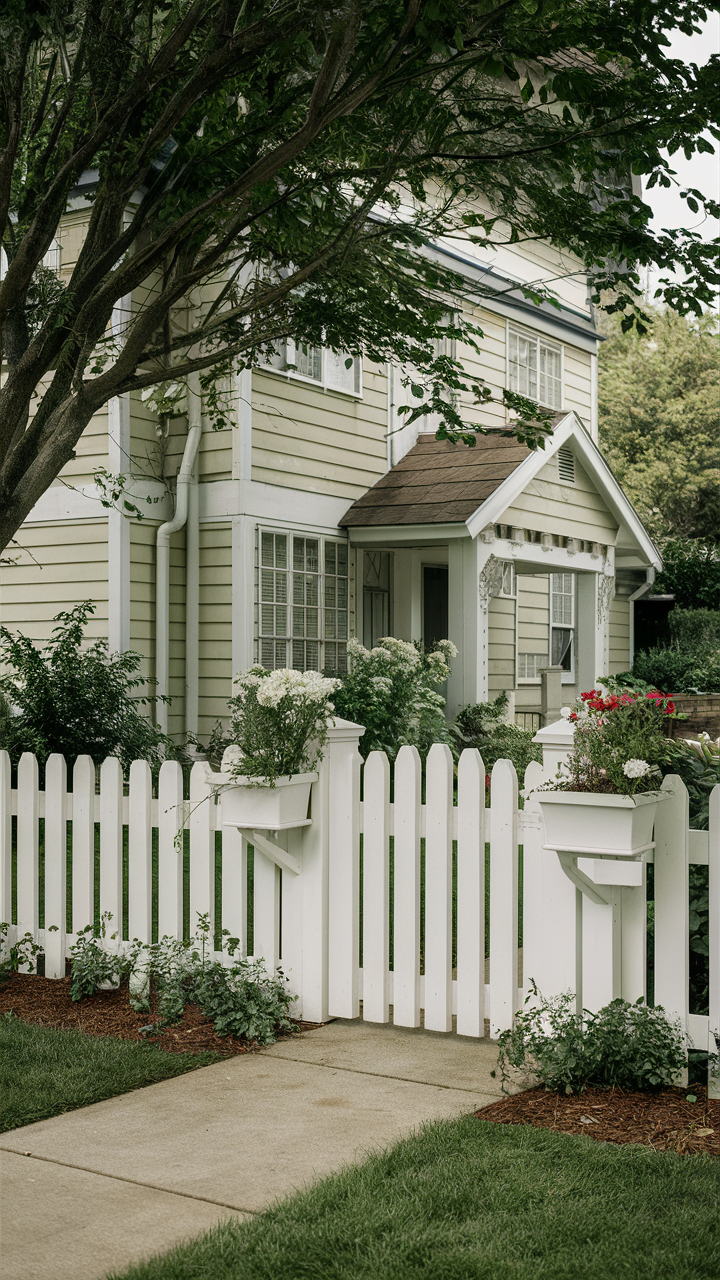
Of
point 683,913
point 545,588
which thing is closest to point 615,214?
point 683,913

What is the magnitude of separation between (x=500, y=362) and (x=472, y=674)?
5.90 metres

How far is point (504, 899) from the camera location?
15.7 feet

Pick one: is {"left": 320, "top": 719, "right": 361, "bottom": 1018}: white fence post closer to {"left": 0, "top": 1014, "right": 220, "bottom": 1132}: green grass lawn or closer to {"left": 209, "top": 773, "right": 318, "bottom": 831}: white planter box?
{"left": 209, "top": 773, "right": 318, "bottom": 831}: white planter box

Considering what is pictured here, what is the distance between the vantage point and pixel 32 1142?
3893mm

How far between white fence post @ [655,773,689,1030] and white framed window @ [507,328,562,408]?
13.5m

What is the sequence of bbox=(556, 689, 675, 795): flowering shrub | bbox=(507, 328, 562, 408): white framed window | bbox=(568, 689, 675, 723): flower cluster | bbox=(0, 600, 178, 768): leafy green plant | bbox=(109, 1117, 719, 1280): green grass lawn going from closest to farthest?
bbox=(109, 1117, 719, 1280): green grass lawn
bbox=(556, 689, 675, 795): flowering shrub
bbox=(568, 689, 675, 723): flower cluster
bbox=(0, 600, 178, 768): leafy green plant
bbox=(507, 328, 562, 408): white framed window

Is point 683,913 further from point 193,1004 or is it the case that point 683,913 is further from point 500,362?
point 500,362

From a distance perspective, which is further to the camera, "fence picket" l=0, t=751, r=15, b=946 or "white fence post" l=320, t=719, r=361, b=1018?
"fence picket" l=0, t=751, r=15, b=946

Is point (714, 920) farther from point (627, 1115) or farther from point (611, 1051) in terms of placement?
point (627, 1115)

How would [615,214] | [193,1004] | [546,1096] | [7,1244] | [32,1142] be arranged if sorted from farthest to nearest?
1. [615,214]
2. [193,1004]
3. [546,1096]
4. [32,1142]
5. [7,1244]

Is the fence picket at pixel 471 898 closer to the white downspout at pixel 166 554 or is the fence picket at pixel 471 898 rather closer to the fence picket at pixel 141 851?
the fence picket at pixel 141 851

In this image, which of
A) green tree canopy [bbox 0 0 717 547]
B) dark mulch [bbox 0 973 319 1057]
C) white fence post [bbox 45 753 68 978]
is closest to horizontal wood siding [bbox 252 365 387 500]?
green tree canopy [bbox 0 0 717 547]

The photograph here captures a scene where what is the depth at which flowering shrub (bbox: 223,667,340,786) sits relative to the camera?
5.16 meters

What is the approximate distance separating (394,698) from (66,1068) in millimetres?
7793
